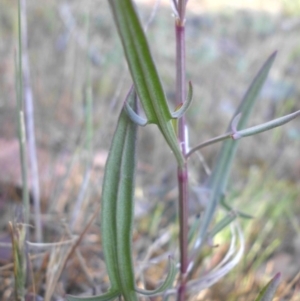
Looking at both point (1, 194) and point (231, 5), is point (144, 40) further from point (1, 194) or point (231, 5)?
point (231, 5)

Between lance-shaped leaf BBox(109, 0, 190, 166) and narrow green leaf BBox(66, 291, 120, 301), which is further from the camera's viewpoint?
narrow green leaf BBox(66, 291, 120, 301)

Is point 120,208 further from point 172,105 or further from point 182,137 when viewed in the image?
point 172,105

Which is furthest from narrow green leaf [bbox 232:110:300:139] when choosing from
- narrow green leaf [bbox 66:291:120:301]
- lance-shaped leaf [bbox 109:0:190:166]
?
narrow green leaf [bbox 66:291:120:301]

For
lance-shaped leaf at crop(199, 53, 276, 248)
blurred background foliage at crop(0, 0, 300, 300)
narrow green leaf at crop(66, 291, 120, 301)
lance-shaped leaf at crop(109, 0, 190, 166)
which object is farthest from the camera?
blurred background foliage at crop(0, 0, 300, 300)

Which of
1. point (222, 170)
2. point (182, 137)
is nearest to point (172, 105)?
point (222, 170)

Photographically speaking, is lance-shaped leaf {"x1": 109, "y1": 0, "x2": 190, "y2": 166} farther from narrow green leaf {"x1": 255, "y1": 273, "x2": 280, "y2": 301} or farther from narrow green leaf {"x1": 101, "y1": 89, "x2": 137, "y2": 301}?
narrow green leaf {"x1": 255, "y1": 273, "x2": 280, "y2": 301}

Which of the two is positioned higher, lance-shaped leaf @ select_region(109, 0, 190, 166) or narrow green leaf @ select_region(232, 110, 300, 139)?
lance-shaped leaf @ select_region(109, 0, 190, 166)

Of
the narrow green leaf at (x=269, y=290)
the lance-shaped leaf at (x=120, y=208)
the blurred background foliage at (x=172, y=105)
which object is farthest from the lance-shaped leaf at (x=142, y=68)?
the blurred background foliage at (x=172, y=105)
